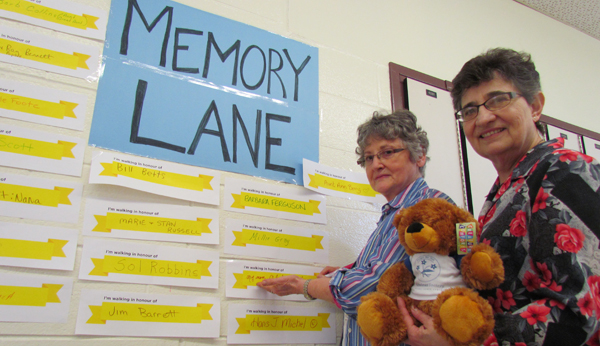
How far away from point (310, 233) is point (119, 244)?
0.61 meters

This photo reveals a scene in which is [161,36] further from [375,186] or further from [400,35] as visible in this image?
[400,35]

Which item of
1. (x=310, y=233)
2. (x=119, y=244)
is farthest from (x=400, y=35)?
(x=119, y=244)

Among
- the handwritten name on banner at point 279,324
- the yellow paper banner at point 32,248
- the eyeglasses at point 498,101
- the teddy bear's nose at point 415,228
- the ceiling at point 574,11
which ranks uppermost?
the ceiling at point 574,11

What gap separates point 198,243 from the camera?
1194mm

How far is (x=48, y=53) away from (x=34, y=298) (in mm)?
679

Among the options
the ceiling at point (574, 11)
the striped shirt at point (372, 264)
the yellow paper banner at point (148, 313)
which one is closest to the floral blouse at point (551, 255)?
the striped shirt at point (372, 264)

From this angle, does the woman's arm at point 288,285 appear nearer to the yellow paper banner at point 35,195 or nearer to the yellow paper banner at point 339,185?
the yellow paper banner at point 339,185

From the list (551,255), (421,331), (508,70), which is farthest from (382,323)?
(508,70)

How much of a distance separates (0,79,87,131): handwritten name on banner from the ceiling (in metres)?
2.47

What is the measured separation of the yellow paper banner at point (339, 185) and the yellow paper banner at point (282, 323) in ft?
1.49

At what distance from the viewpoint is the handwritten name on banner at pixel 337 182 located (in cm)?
144

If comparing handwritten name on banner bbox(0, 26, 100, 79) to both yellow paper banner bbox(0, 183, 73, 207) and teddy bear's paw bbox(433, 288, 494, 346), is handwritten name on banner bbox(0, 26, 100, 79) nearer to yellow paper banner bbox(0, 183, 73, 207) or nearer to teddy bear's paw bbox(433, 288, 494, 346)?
yellow paper banner bbox(0, 183, 73, 207)

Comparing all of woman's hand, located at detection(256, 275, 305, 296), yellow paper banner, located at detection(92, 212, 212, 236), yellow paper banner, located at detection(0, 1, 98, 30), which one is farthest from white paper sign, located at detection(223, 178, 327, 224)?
yellow paper banner, located at detection(0, 1, 98, 30)

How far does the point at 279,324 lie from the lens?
→ 1.26m
